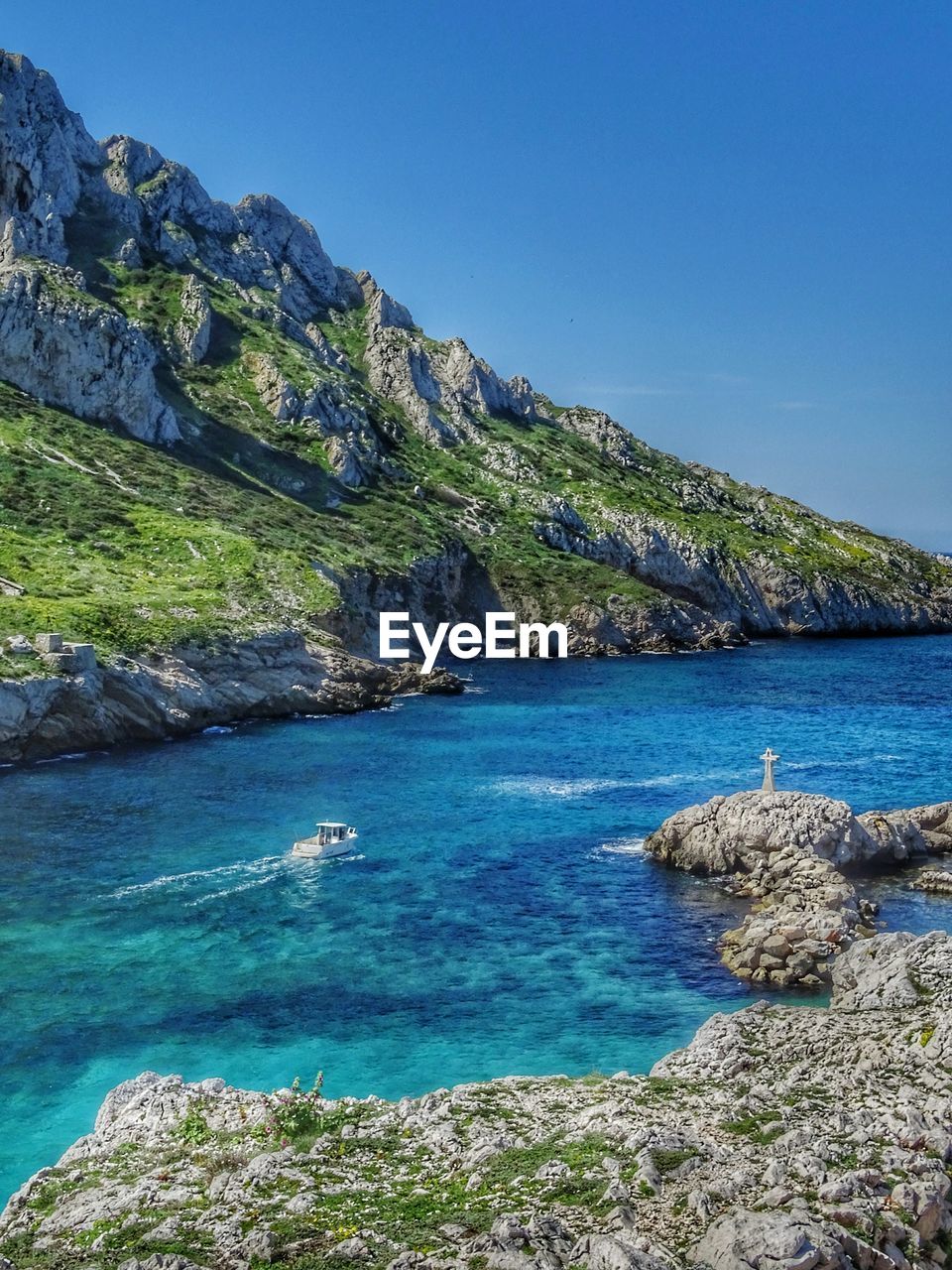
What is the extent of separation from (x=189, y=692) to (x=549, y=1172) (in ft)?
207

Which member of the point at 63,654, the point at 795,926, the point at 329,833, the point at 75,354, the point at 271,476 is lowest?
the point at 795,926

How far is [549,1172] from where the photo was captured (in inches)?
663

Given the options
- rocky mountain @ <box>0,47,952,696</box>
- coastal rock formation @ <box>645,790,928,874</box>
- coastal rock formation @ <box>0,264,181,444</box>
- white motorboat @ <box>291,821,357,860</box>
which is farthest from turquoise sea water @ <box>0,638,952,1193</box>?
coastal rock formation @ <box>0,264,181,444</box>

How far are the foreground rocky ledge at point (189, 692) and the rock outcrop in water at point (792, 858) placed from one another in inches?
1515

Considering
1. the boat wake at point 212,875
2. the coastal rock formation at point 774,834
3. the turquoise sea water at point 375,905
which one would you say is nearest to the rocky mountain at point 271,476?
the turquoise sea water at point 375,905

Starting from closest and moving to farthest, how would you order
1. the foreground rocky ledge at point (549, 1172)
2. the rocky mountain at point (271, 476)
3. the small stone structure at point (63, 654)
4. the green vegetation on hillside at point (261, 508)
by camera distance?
the foreground rocky ledge at point (549, 1172), the small stone structure at point (63, 654), the green vegetation on hillside at point (261, 508), the rocky mountain at point (271, 476)

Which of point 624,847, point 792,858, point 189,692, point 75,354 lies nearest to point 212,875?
point 624,847

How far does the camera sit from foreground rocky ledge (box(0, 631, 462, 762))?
6550 centimetres

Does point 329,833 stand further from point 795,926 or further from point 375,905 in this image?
point 795,926

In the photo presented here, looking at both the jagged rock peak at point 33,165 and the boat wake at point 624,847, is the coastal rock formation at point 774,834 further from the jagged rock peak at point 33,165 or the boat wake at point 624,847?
the jagged rock peak at point 33,165

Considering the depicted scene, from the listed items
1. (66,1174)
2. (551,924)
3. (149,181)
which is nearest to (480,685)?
(551,924)

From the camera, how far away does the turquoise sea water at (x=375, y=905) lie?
29.1 m

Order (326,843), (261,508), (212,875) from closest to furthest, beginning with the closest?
(212,875) → (326,843) → (261,508)

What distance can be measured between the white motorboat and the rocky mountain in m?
27.6
